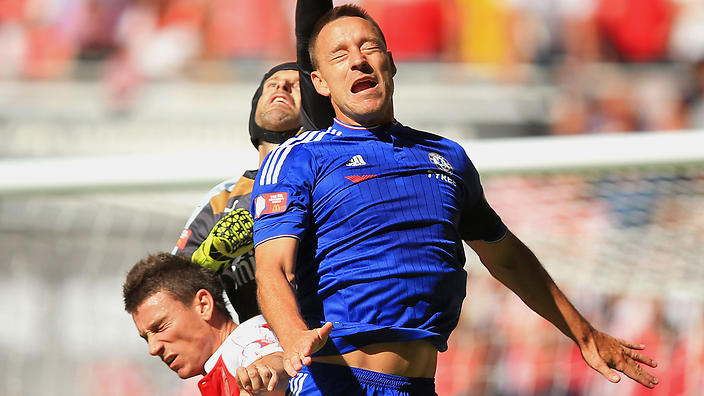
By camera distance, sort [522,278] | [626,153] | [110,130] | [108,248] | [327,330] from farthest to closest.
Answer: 1. [110,130]
2. [108,248]
3. [626,153]
4. [522,278]
5. [327,330]

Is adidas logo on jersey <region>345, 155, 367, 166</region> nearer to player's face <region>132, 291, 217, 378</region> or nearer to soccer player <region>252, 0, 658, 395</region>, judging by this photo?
soccer player <region>252, 0, 658, 395</region>

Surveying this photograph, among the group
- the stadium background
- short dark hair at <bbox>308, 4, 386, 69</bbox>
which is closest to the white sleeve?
short dark hair at <bbox>308, 4, 386, 69</bbox>

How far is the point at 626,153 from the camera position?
15.3ft

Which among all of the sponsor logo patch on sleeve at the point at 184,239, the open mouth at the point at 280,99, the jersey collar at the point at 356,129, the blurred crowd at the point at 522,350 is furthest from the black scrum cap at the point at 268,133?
the blurred crowd at the point at 522,350

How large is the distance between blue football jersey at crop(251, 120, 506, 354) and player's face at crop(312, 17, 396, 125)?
0.08 meters

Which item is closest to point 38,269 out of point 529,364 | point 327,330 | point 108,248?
point 108,248

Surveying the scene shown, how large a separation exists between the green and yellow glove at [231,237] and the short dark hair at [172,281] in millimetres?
109

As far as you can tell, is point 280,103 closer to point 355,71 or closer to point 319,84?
point 319,84

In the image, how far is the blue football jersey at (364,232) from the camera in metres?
2.70

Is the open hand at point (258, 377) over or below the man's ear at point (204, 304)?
over

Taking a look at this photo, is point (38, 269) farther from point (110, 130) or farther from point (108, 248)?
point (110, 130)

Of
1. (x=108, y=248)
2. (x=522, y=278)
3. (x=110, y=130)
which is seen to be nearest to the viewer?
(x=522, y=278)

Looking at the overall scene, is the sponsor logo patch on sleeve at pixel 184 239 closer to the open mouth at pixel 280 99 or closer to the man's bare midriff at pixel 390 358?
the open mouth at pixel 280 99

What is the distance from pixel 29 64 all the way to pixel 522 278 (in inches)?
378
